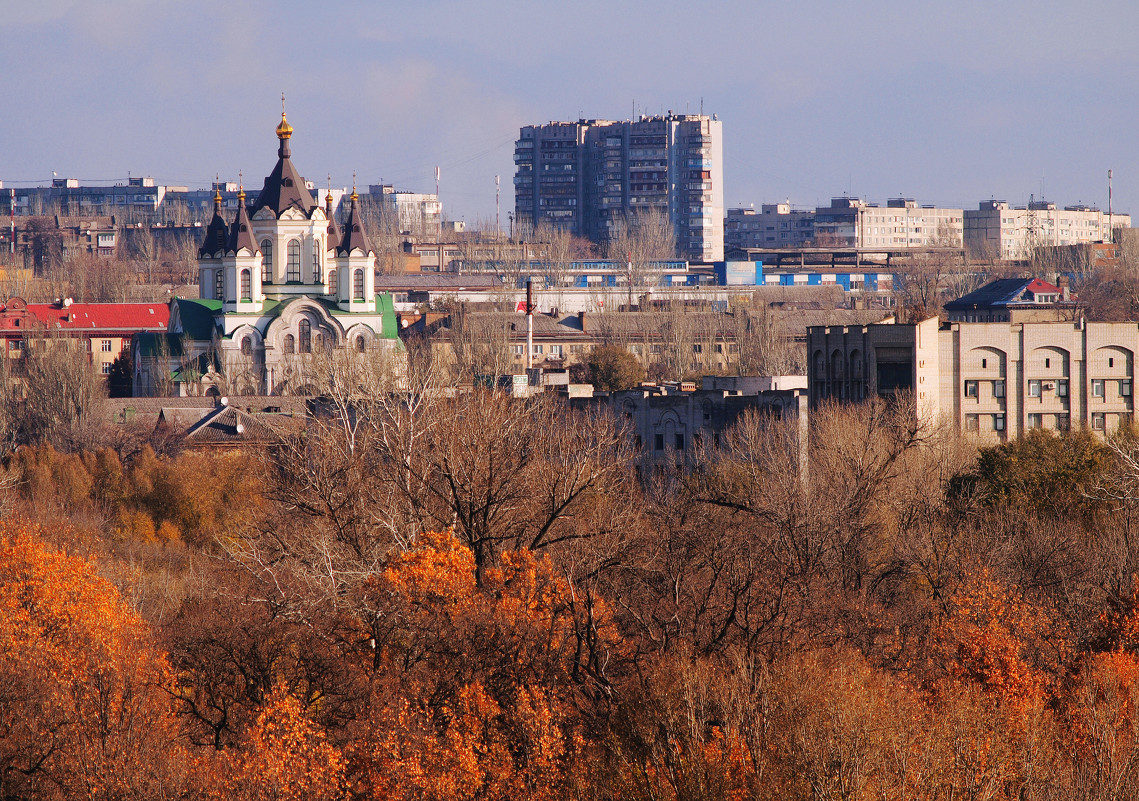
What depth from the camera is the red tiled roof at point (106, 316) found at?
86.4 meters

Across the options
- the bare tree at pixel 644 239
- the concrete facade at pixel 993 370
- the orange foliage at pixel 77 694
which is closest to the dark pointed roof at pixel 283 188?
the concrete facade at pixel 993 370

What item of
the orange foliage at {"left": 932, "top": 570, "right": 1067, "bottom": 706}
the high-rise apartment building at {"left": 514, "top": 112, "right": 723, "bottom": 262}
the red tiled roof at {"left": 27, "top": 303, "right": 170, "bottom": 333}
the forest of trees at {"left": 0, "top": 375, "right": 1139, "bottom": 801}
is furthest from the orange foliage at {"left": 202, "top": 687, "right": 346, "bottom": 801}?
the high-rise apartment building at {"left": 514, "top": 112, "right": 723, "bottom": 262}

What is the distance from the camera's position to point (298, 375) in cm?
6500

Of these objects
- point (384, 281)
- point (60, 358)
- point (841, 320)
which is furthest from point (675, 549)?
point (384, 281)

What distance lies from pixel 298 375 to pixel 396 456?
121 ft

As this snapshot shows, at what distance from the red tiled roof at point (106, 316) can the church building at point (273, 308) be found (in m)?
14.9

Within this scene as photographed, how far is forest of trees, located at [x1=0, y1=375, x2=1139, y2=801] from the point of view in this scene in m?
17.8

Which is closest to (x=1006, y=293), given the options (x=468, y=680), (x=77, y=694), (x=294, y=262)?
(x=294, y=262)

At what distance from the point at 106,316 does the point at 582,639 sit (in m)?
71.1

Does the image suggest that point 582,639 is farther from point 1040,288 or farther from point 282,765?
point 1040,288

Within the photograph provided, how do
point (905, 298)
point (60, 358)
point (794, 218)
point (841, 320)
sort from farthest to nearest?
1. point (794, 218)
2. point (905, 298)
3. point (841, 320)
4. point (60, 358)

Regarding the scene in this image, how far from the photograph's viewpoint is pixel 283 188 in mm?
71250

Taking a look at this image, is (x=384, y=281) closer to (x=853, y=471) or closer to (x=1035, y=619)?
(x=853, y=471)

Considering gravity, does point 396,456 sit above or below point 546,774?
above
